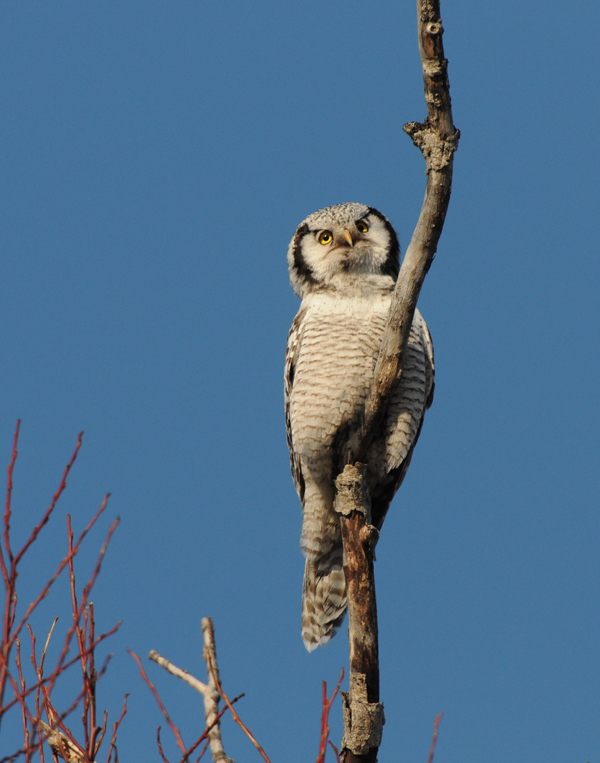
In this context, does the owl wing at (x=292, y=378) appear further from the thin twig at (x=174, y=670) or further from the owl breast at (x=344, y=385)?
the thin twig at (x=174, y=670)

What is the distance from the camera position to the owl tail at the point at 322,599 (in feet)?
17.0

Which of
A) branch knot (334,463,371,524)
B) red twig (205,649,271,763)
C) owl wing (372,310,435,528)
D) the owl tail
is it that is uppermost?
owl wing (372,310,435,528)

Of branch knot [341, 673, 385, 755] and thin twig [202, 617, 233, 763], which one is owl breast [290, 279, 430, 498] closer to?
branch knot [341, 673, 385, 755]

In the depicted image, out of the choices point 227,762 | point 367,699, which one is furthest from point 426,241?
point 227,762

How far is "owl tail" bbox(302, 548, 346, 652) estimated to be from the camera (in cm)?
519

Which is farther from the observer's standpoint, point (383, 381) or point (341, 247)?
point (341, 247)

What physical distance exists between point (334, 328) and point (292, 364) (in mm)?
478

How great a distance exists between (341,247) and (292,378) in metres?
0.91

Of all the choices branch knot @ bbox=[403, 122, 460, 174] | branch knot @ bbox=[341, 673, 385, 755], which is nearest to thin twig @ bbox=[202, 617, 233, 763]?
branch knot @ bbox=[341, 673, 385, 755]

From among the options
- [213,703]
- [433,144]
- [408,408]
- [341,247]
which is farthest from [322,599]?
[433,144]

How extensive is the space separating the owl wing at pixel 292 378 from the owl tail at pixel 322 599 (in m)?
0.46

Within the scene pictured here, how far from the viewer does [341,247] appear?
5.33 meters

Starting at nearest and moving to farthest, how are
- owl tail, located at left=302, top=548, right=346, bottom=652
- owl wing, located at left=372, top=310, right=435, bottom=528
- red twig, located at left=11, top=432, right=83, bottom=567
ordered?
red twig, located at left=11, top=432, right=83, bottom=567 → owl wing, located at left=372, top=310, right=435, bottom=528 → owl tail, located at left=302, top=548, right=346, bottom=652

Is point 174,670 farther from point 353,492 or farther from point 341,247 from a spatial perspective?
point 341,247
